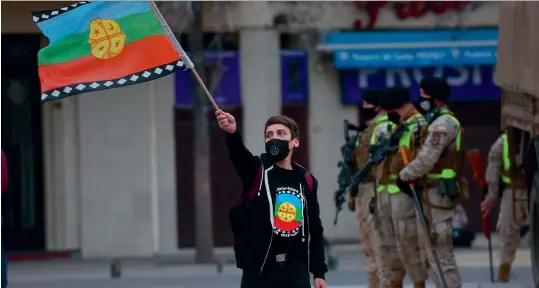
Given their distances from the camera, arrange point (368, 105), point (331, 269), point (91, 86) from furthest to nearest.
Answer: point (331, 269)
point (368, 105)
point (91, 86)

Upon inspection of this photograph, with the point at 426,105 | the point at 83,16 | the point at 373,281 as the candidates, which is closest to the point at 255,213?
the point at 83,16

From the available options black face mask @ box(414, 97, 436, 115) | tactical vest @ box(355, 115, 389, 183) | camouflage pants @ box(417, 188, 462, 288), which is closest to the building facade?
tactical vest @ box(355, 115, 389, 183)

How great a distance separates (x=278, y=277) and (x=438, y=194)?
12.6ft

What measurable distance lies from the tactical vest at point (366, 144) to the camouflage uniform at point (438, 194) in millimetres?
960

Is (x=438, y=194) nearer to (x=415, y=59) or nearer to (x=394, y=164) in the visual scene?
(x=394, y=164)

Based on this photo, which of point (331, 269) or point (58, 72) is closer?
point (58, 72)

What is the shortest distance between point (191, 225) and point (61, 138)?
6.74 feet

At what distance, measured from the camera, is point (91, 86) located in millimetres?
8328

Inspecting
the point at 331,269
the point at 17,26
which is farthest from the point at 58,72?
the point at 17,26

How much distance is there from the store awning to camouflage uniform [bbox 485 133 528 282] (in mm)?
4595

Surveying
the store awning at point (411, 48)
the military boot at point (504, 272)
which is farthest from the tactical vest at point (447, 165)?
the store awning at point (411, 48)

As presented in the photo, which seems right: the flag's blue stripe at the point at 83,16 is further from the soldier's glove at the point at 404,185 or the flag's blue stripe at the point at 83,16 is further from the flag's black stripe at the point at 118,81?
the soldier's glove at the point at 404,185

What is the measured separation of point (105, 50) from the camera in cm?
839

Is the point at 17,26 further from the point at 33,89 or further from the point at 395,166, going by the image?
the point at 395,166
